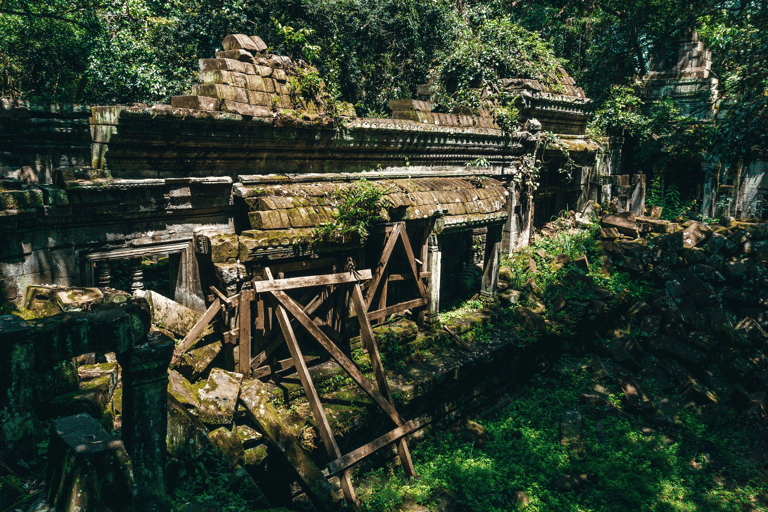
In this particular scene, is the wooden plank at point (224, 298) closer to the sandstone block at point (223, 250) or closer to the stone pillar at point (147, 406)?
the sandstone block at point (223, 250)

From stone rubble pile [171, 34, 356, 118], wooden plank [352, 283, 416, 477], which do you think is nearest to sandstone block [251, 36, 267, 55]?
stone rubble pile [171, 34, 356, 118]

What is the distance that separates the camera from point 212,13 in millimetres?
13367

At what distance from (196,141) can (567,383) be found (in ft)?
22.2

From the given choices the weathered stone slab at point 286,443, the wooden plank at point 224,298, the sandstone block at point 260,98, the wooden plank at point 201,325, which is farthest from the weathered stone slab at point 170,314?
the sandstone block at point 260,98

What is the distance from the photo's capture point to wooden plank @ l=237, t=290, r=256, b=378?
17.0ft

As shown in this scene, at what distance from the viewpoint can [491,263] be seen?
28.0ft

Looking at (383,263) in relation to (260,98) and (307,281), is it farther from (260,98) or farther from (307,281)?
(260,98)

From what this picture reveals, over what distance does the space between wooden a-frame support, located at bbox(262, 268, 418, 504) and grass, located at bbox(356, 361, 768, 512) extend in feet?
1.75

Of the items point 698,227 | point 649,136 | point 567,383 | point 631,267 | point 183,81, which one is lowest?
point 567,383

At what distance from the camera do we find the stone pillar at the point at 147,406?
2850 millimetres

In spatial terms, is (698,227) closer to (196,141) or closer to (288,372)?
(288,372)

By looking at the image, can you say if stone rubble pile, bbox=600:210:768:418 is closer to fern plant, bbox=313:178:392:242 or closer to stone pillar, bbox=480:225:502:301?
stone pillar, bbox=480:225:502:301

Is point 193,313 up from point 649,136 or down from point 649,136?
down

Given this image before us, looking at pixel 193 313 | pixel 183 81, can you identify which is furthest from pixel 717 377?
pixel 183 81
